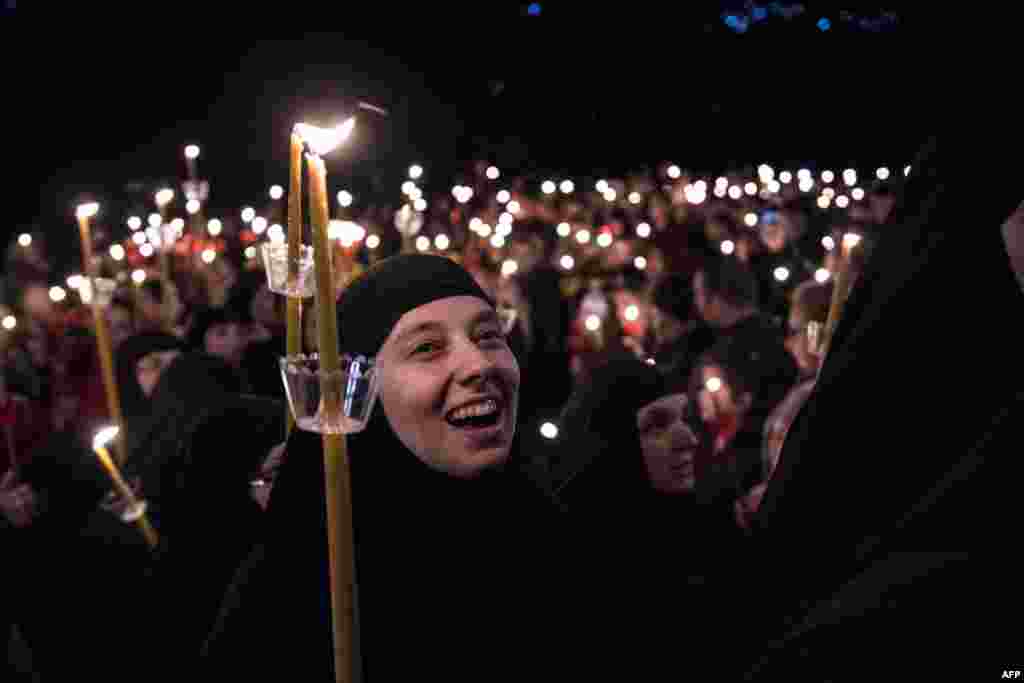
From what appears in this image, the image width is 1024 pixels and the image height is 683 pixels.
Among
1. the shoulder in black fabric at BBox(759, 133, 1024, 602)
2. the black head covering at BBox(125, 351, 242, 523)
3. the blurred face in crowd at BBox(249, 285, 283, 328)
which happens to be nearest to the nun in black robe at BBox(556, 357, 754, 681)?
the shoulder in black fabric at BBox(759, 133, 1024, 602)

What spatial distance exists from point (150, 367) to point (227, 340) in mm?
1198

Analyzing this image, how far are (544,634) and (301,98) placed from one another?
19.6 m

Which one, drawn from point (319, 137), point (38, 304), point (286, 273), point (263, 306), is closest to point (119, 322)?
point (263, 306)

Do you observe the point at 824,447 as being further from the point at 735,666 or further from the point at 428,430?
the point at 428,430

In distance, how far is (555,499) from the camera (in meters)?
2.80

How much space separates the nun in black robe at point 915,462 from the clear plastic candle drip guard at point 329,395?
21.3 inches

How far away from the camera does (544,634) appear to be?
2438 mm

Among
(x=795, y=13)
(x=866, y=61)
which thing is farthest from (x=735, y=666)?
(x=795, y=13)

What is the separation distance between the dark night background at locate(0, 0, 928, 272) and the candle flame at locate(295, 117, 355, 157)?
56.6 feet

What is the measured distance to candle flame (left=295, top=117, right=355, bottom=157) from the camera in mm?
1534

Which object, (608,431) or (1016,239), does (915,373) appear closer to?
(1016,239)

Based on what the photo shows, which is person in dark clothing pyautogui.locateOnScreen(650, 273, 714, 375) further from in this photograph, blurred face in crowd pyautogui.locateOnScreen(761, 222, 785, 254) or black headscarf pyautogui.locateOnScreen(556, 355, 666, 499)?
black headscarf pyautogui.locateOnScreen(556, 355, 666, 499)

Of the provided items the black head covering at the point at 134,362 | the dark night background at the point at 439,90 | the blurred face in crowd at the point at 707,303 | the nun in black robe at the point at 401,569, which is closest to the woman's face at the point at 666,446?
the nun in black robe at the point at 401,569

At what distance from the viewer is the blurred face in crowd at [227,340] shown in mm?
7777
